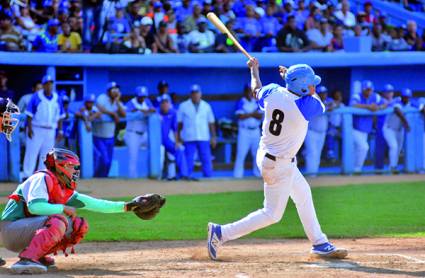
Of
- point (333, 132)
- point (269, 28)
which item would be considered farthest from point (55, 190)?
point (269, 28)

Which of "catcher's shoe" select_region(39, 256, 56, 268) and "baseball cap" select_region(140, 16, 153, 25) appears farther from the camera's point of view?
"baseball cap" select_region(140, 16, 153, 25)

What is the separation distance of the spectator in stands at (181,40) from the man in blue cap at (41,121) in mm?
3486

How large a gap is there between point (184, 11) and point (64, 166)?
12.8m

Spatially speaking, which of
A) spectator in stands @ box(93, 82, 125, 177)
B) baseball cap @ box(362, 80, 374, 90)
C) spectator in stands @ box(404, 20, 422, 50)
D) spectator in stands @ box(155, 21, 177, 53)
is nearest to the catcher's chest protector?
spectator in stands @ box(93, 82, 125, 177)

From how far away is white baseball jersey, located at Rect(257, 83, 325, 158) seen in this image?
8.63m

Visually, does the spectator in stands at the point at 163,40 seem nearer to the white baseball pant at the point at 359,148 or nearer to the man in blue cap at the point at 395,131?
the white baseball pant at the point at 359,148

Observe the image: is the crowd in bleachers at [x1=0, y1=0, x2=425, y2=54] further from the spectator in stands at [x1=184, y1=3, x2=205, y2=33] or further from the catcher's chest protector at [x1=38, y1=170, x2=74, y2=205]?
the catcher's chest protector at [x1=38, y1=170, x2=74, y2=205]

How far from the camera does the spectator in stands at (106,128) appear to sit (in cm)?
1791

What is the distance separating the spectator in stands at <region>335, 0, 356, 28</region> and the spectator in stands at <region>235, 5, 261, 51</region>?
8.45 feet

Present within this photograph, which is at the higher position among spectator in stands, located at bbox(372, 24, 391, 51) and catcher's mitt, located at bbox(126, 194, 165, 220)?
spectator in stands, located at bbox(372, 24, 391, 51)

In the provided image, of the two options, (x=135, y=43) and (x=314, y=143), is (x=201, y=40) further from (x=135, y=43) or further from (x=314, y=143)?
(x=314, y=143)

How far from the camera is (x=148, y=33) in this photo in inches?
763

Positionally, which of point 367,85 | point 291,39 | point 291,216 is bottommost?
point 291,216

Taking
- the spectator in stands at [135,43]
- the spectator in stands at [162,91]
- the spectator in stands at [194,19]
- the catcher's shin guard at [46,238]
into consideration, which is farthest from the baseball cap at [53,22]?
the catcher's shin guard at [46,238]
